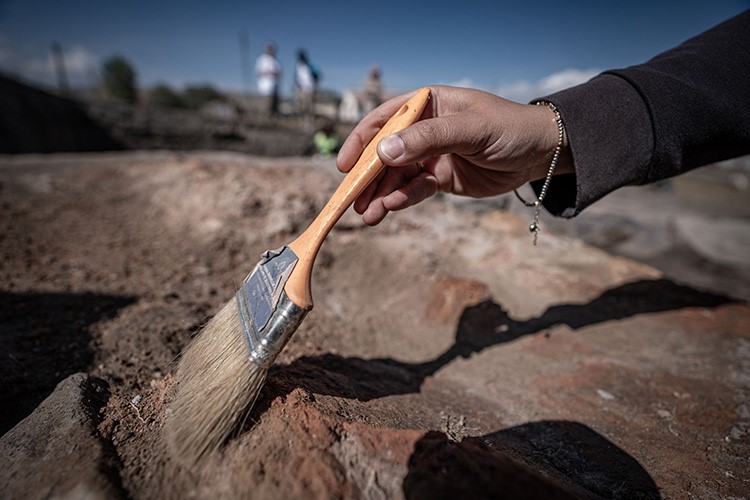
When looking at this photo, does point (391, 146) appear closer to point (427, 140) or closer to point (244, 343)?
point (427, 140)

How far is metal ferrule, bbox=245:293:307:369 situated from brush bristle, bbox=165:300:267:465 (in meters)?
0.03

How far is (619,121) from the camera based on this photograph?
1835mm

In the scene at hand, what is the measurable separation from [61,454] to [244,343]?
0.61 metres

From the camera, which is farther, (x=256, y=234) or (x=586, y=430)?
(x=256, y=234)

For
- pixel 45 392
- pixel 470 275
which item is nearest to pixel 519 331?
pixel 470 275

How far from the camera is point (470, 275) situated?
3.52 meters

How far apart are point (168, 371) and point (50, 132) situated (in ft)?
34.5

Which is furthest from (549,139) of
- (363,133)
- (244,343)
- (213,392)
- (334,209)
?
(213,392)

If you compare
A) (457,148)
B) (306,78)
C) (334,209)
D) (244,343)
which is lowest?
(244,343)

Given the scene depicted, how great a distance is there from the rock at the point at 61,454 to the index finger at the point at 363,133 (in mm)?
1508

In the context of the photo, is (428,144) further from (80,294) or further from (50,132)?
(50,132)

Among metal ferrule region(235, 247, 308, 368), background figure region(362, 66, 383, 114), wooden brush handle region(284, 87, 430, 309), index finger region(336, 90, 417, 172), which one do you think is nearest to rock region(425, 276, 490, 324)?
index finger region(336, 90, 417, 172)

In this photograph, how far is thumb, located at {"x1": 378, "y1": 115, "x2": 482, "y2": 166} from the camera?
5.17 feet

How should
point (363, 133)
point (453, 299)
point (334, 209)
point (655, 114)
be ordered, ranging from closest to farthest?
point (334, 209) → point (655, 114) → point (363, 133) → point (453, 299)
